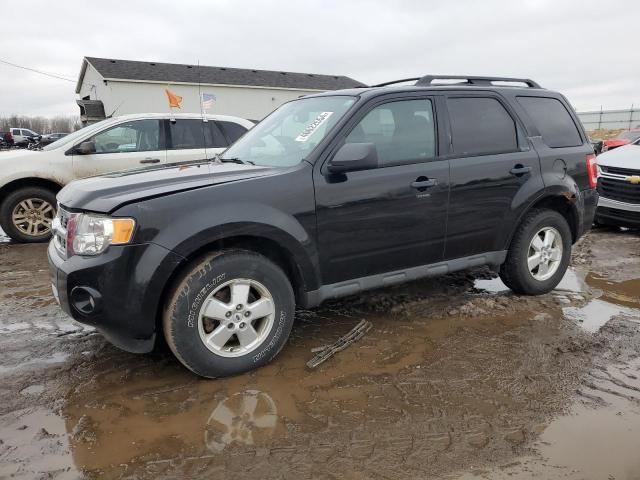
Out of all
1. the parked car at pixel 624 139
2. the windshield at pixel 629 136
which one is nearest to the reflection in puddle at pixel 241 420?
the parked car at pixel 624 139

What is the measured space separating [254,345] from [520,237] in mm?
2636

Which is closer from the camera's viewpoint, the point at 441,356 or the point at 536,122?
the point at 441,356

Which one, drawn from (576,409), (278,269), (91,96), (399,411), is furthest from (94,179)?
(91,96)

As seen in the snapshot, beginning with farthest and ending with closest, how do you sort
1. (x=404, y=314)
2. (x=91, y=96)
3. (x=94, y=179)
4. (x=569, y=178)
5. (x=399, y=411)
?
(x=91, y=96), (x=569, y=178), (x=404, y=314), (x=94, y=179), (x=399, y=411)

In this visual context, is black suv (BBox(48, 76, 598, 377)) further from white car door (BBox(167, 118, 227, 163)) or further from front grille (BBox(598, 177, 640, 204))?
front grille (BBox(598, 177, 640, 204))

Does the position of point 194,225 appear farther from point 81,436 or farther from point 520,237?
point 520,237

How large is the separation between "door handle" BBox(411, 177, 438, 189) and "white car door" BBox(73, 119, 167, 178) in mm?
4743

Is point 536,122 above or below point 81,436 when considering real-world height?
above

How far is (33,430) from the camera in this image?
2.59 m

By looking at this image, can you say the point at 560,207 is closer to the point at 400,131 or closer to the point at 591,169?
the point at 591,169

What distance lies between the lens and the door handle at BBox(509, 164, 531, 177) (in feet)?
13.6

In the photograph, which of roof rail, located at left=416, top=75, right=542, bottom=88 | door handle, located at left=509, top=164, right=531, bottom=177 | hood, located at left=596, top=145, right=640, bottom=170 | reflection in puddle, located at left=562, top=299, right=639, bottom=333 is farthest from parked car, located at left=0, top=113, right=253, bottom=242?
hood, located at left=596, top=145, right=640, bottom=170

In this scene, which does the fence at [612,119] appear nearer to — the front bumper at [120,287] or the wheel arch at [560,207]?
the wheel arch at [560,207]

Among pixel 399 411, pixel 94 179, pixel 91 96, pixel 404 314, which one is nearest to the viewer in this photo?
pixel 399 411
